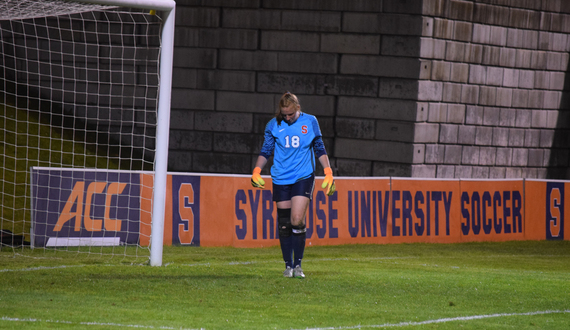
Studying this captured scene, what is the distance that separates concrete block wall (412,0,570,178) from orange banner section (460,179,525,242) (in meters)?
2.41

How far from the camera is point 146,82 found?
17688 millimetres

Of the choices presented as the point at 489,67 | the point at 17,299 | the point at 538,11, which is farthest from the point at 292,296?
the point at 538,11

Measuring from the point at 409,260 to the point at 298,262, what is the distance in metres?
3.61

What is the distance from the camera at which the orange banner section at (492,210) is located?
1482cm

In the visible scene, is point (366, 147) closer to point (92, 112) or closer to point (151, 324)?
point (92, 112)

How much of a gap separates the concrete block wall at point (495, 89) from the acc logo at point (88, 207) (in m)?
7.42

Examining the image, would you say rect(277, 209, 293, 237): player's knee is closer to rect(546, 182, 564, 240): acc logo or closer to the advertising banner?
the advertising banner

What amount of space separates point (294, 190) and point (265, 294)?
1355 mm

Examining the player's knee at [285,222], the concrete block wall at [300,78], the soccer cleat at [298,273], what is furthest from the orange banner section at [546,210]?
the player's knee at [285,222]

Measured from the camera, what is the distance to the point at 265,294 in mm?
7316

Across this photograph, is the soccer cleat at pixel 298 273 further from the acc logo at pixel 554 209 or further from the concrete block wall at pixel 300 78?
the concrete block wall at pixel 300 78

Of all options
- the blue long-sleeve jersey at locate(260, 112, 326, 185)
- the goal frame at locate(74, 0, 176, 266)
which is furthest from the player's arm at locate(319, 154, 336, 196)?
the goal frame at locate(74, 0, 176, 266)

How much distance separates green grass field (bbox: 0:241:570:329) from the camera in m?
6.05

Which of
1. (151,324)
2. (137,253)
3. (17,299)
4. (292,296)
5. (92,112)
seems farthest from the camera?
(92,112)
